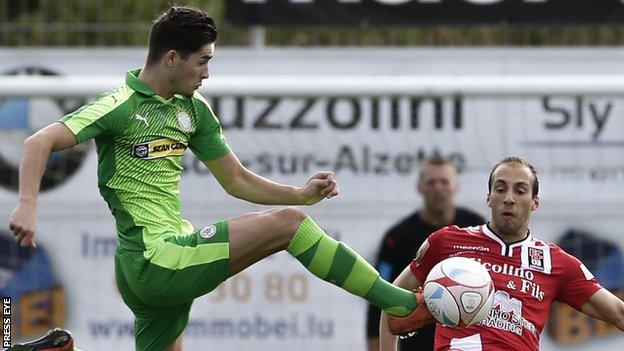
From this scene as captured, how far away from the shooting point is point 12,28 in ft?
35.3

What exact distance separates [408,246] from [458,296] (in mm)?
3172

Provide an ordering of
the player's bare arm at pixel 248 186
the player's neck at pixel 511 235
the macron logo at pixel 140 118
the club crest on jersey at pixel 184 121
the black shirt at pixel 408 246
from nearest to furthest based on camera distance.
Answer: the macron logo at pixel 140 118
the club crest on jersey at pixel 184 121
the player's bare arm at pixel 248 186
the player's neck at pixel 511 235
the black shirt at pixel 408 246

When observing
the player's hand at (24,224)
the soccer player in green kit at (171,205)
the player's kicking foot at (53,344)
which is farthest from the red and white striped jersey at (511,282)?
the player's hand at (24,224)

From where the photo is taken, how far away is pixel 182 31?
579cm

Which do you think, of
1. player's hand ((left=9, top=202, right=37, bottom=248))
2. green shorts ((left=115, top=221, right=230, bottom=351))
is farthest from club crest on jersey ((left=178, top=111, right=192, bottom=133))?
player's hand ((left=9, top=202, right=37, bottom=248))

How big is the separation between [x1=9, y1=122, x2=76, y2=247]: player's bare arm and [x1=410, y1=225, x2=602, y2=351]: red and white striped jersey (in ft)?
5.98

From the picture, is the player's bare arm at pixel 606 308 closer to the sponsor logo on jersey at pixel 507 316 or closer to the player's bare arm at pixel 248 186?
the sponsor logo on jersey at pixel 507 316

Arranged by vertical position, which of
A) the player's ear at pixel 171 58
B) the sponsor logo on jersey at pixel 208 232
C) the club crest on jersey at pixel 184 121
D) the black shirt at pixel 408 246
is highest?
the player's ear at pixel 171 58

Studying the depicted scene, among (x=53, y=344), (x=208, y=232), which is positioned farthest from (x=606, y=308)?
(x=53, y=344)

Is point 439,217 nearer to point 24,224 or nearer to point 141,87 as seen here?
point 141,87

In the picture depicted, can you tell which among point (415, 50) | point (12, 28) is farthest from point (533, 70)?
point (12, 28)

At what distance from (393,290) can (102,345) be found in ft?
13.7

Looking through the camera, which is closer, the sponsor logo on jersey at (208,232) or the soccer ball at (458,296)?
the soccer ball at (458,296)

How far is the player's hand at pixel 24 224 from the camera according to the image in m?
5.19
